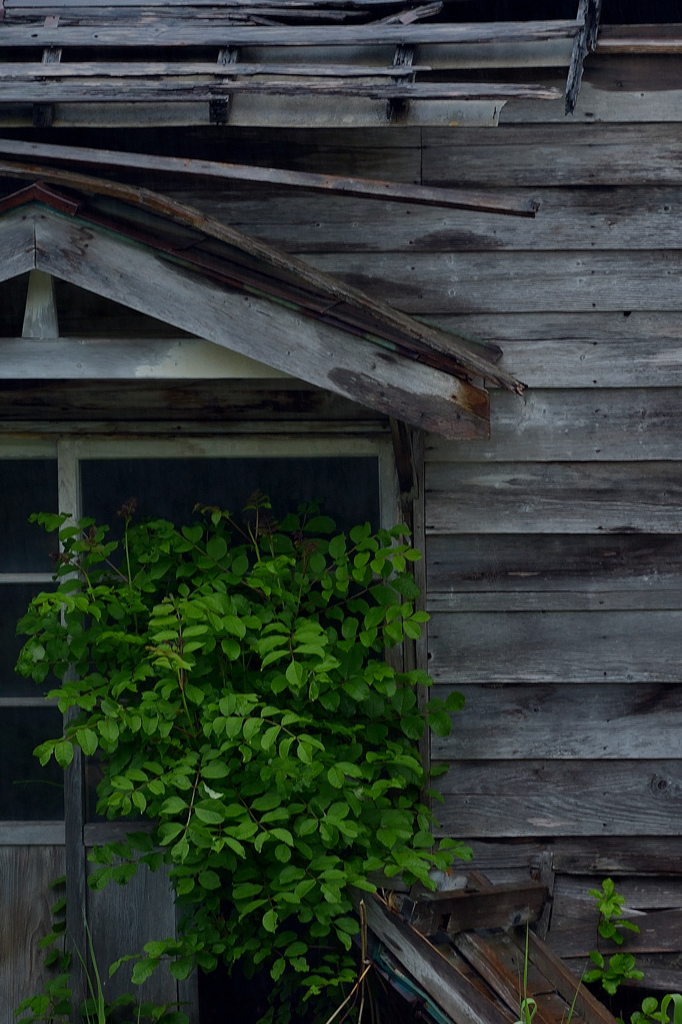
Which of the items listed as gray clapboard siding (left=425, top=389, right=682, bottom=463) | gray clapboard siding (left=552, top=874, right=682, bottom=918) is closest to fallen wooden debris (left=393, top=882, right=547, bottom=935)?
gray clapboard siding (left=552, top=874, right=682, bottom=918)

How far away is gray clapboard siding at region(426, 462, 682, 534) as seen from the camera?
305 cm

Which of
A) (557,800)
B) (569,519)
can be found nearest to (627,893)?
(557,800)

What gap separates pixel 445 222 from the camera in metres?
3.07

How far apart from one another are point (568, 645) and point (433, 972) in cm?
115

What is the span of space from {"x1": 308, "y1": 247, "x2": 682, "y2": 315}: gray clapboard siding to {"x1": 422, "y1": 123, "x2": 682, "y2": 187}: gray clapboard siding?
26 centimetres

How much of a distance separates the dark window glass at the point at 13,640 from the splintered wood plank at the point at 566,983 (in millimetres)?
1877

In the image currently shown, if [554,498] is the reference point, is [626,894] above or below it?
below

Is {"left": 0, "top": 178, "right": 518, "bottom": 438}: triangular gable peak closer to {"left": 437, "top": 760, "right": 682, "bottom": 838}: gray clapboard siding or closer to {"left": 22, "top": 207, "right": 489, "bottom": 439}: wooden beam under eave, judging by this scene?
{"left": 22, "top": 207, "right": 489, "bottom": 439}: wooden beam under eave

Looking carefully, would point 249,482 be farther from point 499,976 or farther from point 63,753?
point 499,976

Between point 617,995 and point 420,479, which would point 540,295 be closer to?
point 420,479

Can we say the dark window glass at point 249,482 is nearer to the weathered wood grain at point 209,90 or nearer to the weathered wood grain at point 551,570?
the weathered wood grain at point 551,570

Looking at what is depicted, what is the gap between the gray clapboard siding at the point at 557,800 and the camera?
3.05 m

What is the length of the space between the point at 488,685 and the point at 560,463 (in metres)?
0.83

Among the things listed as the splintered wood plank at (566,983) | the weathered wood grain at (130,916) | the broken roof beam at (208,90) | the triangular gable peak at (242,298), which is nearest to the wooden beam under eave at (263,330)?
the triangular gable peak at (242,298)
